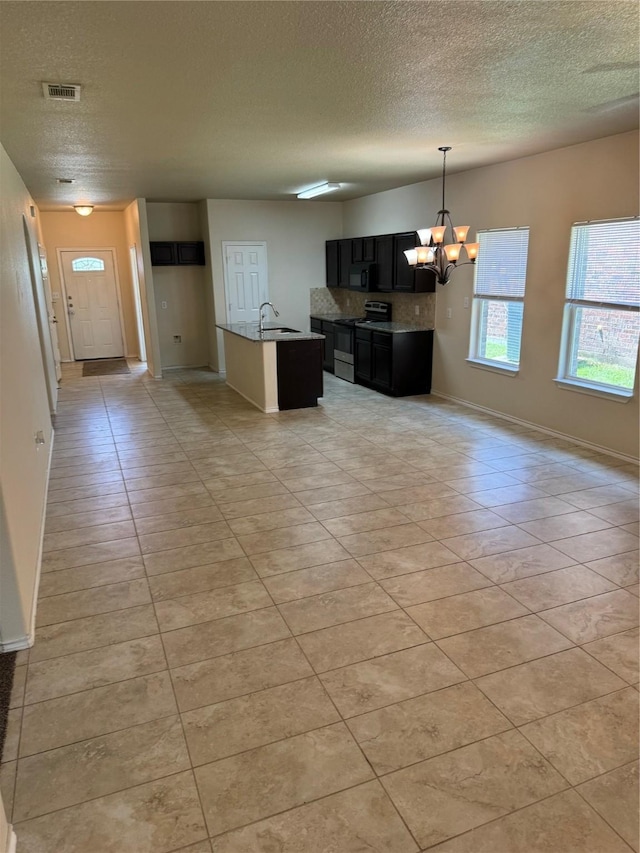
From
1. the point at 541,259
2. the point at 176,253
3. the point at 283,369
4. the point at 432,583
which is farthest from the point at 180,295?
the point at 432,583

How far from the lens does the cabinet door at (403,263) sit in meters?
7.26

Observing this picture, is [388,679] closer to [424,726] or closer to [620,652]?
[424,726]

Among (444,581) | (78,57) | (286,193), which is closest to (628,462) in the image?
(444,581)

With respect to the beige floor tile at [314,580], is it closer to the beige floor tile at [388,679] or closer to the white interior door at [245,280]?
the beige floor tile at [388,679]

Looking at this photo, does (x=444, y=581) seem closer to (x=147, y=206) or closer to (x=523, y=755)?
(x=523, y=755)

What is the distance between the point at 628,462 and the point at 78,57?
4895 mm

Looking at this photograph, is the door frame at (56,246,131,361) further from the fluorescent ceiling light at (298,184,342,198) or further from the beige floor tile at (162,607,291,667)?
the beige floor tile at (162,607,291,667)

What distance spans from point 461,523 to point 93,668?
7.92 ft

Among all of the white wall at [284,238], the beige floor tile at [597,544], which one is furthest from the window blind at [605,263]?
the white wall at [284,238]

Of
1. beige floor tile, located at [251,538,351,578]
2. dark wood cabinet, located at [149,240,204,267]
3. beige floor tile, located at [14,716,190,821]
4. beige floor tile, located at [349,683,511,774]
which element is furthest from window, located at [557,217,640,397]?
dark wood cabinet, located at [149,240,204,267]

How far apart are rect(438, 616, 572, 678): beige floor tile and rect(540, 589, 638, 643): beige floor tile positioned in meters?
0.08

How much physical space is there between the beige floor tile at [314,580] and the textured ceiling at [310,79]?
269cm

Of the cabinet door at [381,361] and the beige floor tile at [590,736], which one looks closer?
the beige floor tile at [590,736]

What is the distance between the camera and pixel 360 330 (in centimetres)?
802
